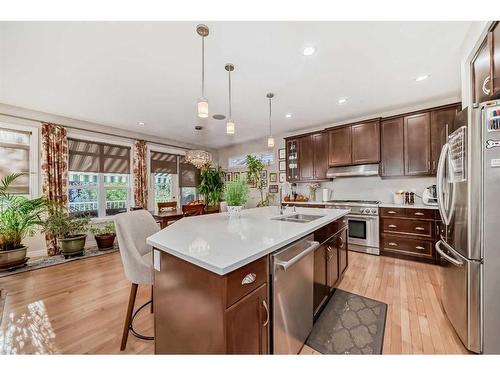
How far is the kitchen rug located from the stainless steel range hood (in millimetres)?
2361

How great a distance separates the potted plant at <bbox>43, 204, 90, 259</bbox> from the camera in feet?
11.3

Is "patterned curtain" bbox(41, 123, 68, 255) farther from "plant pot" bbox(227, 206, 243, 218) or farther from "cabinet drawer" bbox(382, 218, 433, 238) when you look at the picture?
"cabinet drawer" bbox(382, 218, 433, 238)

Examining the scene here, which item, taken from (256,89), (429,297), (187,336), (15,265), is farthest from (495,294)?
(15,265)

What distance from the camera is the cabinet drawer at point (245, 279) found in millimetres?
887

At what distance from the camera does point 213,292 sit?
2.99ft

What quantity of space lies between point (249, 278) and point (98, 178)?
4850mm

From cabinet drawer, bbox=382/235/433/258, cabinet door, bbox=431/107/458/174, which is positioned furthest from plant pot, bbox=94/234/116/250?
cabinet door, bbox=431/107/458/174

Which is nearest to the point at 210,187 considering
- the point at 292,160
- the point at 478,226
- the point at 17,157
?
the point at 292,160

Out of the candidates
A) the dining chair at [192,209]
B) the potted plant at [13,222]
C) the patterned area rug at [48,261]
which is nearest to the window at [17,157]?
the potted plant at [13,222]
